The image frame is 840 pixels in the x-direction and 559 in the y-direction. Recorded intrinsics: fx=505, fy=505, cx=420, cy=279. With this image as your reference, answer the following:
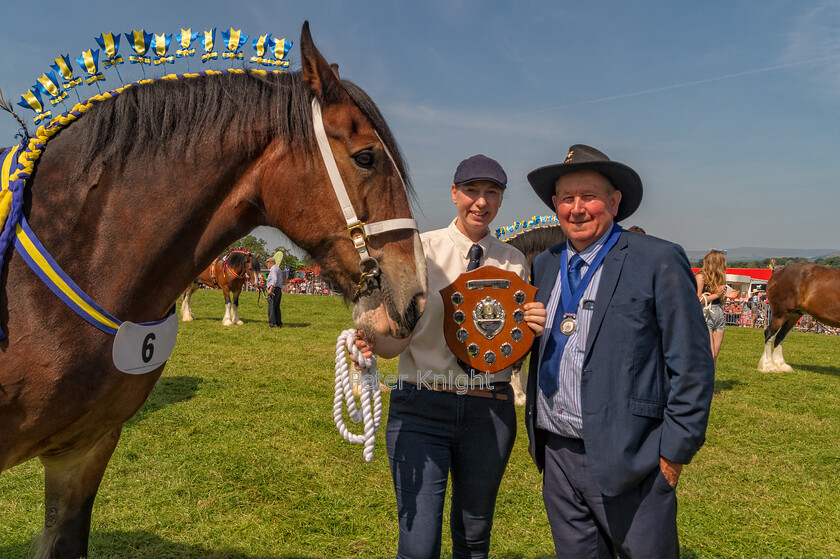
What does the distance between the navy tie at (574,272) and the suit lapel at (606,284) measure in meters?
0.14

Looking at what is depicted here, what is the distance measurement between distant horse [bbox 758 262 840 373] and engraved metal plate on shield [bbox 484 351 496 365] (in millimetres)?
12083

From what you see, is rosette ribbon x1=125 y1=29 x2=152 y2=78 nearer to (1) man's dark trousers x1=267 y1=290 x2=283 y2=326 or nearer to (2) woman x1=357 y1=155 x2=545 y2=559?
(2) woman x1=357 y1=155 x2=545 y2=559

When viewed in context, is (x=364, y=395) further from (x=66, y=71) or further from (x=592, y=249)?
(x=66, y=71)

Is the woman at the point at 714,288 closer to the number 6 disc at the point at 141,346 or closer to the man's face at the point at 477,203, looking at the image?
the man's face at the point at 477,203

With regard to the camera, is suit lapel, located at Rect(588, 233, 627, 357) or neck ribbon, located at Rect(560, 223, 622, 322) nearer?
suit lapel, located at Rect(588, 233, 627, 357)

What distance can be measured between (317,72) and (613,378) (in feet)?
5.25

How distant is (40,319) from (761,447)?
7364 millimetres

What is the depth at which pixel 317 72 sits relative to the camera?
1.85 m

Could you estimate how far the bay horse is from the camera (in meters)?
1.72

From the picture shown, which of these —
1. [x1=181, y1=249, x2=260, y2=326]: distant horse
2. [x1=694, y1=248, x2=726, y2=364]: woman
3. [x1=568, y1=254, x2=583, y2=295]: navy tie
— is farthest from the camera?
[x1=181, y1=249, x2=260, y2=326]: distant horse

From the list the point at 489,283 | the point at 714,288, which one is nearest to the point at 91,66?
the point at 489,283

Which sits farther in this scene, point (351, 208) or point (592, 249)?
point (592, 249)

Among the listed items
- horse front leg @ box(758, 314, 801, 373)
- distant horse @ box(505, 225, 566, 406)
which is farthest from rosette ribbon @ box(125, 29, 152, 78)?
horse front leg @ box(758, 314, 801, 373)

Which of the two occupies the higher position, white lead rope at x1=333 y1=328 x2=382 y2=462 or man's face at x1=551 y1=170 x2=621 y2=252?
man's face at x1=551 y1=170 x2=621 y2=252
